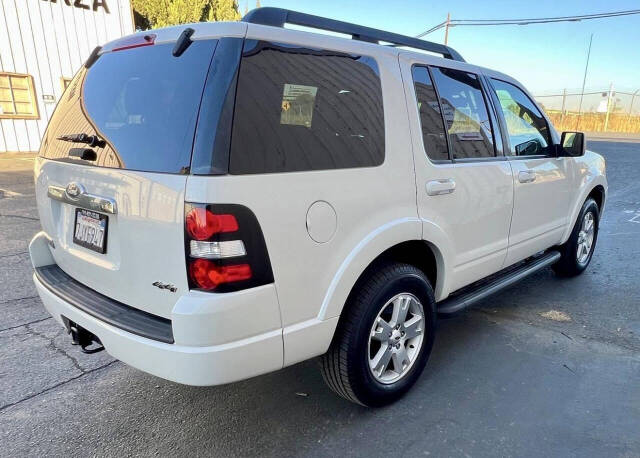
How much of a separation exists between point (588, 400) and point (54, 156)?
3.29m

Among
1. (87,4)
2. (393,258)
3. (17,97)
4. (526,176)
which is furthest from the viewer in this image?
(87,4)

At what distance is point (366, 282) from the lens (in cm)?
231

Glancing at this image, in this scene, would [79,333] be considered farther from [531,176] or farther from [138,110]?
[531,176]

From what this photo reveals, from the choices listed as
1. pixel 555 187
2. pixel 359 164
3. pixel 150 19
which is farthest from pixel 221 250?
pixel 150 19

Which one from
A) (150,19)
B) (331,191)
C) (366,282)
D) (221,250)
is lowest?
(366,282)

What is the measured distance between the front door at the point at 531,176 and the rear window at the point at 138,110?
7.71ft

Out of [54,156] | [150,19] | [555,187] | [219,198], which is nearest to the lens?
[219,198]

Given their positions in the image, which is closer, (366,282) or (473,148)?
(366,282)

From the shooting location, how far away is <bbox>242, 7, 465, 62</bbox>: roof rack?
2.14m

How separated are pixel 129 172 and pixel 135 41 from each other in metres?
0.77

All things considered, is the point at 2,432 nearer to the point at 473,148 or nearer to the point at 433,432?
the point at 433,432

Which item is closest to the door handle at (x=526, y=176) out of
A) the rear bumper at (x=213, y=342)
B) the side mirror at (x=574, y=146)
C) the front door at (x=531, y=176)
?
the front door at (x=531, y=176)

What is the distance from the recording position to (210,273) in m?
1.73

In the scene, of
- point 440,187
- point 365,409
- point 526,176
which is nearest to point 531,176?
point 526,176
